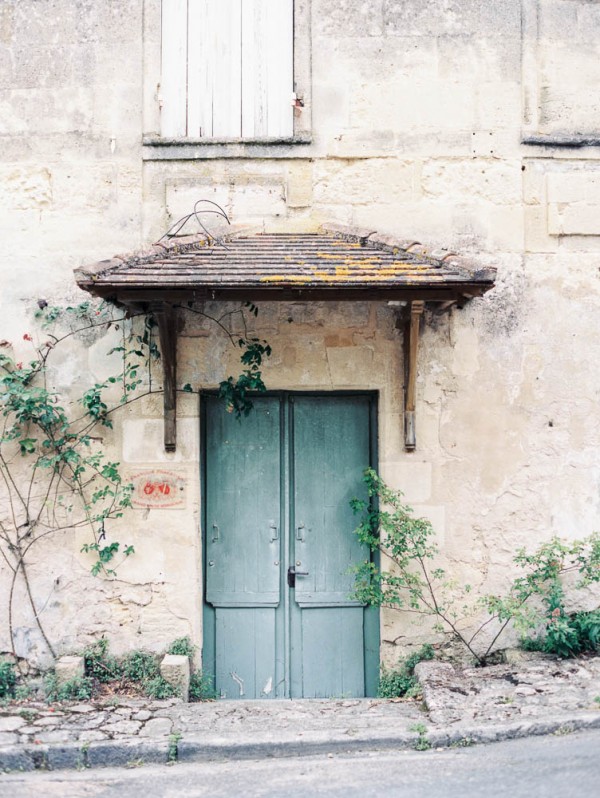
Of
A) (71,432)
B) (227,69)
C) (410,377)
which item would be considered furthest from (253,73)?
(71,432)

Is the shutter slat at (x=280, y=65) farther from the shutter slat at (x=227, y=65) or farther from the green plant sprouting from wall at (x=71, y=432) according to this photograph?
the green plant sprouting from wall at (x=71, y=432)

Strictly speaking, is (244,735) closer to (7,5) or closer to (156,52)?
(156,52)

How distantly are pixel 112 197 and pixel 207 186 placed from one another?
2.26ft

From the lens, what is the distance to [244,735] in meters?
4.55

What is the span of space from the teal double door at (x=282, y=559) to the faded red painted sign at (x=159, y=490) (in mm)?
248

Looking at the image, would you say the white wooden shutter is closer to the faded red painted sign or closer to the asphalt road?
the faded red painted sign

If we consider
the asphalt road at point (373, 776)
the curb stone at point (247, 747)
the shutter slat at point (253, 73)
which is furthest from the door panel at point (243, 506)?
the shutter slat at point (253, 73)

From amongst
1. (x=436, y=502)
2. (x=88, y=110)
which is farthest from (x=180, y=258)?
(x=436, y=502)

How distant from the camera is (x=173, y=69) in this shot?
588 cm

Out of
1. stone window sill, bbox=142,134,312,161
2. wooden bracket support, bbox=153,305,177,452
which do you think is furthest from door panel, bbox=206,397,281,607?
stone window sill, bbox=142,134,312,161

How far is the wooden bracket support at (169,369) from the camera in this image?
5328mm

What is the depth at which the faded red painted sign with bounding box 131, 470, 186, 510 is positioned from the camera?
560 cm

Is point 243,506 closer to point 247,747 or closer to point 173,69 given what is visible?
point 247,747

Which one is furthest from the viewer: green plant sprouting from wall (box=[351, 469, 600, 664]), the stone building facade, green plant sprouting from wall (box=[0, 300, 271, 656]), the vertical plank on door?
the vertical plank on door
